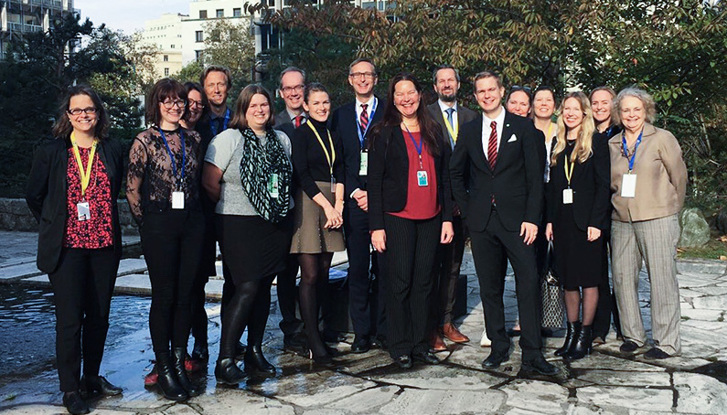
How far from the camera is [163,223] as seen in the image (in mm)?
4480

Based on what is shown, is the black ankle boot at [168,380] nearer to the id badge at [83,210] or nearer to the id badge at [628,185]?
the id badge at [83,210]

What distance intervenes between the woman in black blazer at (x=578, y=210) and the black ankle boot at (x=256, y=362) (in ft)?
6.44

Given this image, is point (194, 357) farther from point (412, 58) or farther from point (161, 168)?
point (412, 58)

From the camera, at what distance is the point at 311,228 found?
5324mm

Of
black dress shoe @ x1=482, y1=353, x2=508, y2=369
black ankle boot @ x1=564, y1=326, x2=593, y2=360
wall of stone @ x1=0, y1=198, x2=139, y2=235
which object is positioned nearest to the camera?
black dress shoe @ x1=482, y1=353, x2=508, y2=369

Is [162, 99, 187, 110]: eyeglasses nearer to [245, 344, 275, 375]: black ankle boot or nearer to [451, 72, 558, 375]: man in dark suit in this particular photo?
[245, 344, 275, 375]: black ankle boot

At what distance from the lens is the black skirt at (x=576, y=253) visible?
17.5 feet

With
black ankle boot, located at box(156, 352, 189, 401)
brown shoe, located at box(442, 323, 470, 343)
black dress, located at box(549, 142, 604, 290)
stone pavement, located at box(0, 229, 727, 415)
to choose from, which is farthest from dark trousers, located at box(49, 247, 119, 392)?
black dress, located at box(549, 142, 604, 290)

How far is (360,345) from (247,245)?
1.23m

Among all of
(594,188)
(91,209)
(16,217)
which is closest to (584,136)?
(594,188)

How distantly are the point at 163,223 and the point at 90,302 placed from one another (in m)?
0.61

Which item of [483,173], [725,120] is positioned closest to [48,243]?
[483,173]

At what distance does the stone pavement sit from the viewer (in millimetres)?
4375

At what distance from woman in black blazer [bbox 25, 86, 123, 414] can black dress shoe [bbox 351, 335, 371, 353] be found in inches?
70.2
